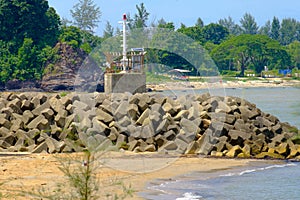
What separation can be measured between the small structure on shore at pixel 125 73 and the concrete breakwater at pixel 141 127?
1882 mm

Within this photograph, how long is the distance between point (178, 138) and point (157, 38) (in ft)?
57.3

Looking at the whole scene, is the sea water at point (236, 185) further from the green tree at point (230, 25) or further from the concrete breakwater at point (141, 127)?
the green tree at point (230, 25)

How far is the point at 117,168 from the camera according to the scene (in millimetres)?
19484

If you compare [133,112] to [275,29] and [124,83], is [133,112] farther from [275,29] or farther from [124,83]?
[275,29]

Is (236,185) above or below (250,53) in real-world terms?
below

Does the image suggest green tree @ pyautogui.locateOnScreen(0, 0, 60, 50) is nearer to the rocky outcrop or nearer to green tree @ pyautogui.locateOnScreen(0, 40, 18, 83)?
green tree @ pyautogui.locateOnScreen(0, 40, 18, 83)

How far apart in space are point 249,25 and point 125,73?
14568 centimetres

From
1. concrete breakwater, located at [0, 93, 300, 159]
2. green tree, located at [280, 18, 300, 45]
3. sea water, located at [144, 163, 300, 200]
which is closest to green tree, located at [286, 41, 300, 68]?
green tree, located at [280, 18, 300, 45]

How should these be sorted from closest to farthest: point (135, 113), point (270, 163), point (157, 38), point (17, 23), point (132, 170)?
point (132, 170) → point (270, 163) → point (135, 113) → point (157, 38) → point (17, 23)

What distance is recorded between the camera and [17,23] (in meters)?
73.4

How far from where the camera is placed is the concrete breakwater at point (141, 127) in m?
22.1

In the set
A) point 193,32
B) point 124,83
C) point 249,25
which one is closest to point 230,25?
point 249,25

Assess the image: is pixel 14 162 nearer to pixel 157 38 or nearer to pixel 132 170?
pixel 132 170

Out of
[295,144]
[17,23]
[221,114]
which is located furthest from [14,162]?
[17,23]
